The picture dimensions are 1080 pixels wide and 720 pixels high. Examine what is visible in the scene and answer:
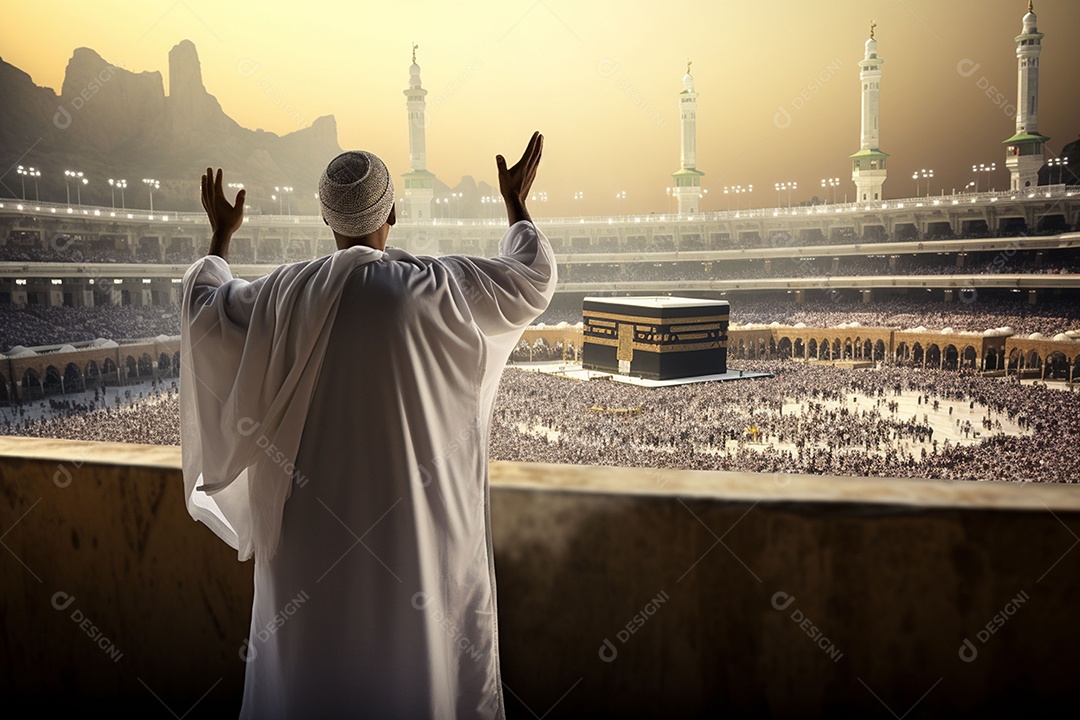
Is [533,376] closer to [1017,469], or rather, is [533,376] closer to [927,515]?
[1017,469]

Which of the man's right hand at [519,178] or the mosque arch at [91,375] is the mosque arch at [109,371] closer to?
the mosque arch at [91,375]

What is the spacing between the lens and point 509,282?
0.89 meters

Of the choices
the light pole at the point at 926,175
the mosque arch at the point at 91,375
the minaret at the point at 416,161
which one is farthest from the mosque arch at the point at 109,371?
the light pole at the point at 926,175

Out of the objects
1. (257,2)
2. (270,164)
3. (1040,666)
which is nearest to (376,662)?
(1040,666)

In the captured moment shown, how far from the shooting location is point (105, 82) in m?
24.2

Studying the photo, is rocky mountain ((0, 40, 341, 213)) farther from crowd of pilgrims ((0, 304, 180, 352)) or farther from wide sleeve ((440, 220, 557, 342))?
wide sleeve ((440, 220, 557, 342))

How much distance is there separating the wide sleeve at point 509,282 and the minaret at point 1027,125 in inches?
771

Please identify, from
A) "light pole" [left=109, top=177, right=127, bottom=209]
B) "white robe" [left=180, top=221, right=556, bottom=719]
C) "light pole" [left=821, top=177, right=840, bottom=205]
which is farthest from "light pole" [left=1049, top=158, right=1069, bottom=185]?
"light pole" [left=109, top=177, right=127, bottom=209]

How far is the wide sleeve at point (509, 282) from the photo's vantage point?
0.87 metres

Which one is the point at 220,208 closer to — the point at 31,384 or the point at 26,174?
the point at 31,384

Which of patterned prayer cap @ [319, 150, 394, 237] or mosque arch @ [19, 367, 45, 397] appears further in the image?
mosque arch @ [19, 367, 45, 397]

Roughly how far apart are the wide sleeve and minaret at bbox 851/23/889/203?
22.5m

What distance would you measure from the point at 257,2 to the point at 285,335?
101 feet

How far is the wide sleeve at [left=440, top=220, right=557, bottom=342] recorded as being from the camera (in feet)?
2.85
